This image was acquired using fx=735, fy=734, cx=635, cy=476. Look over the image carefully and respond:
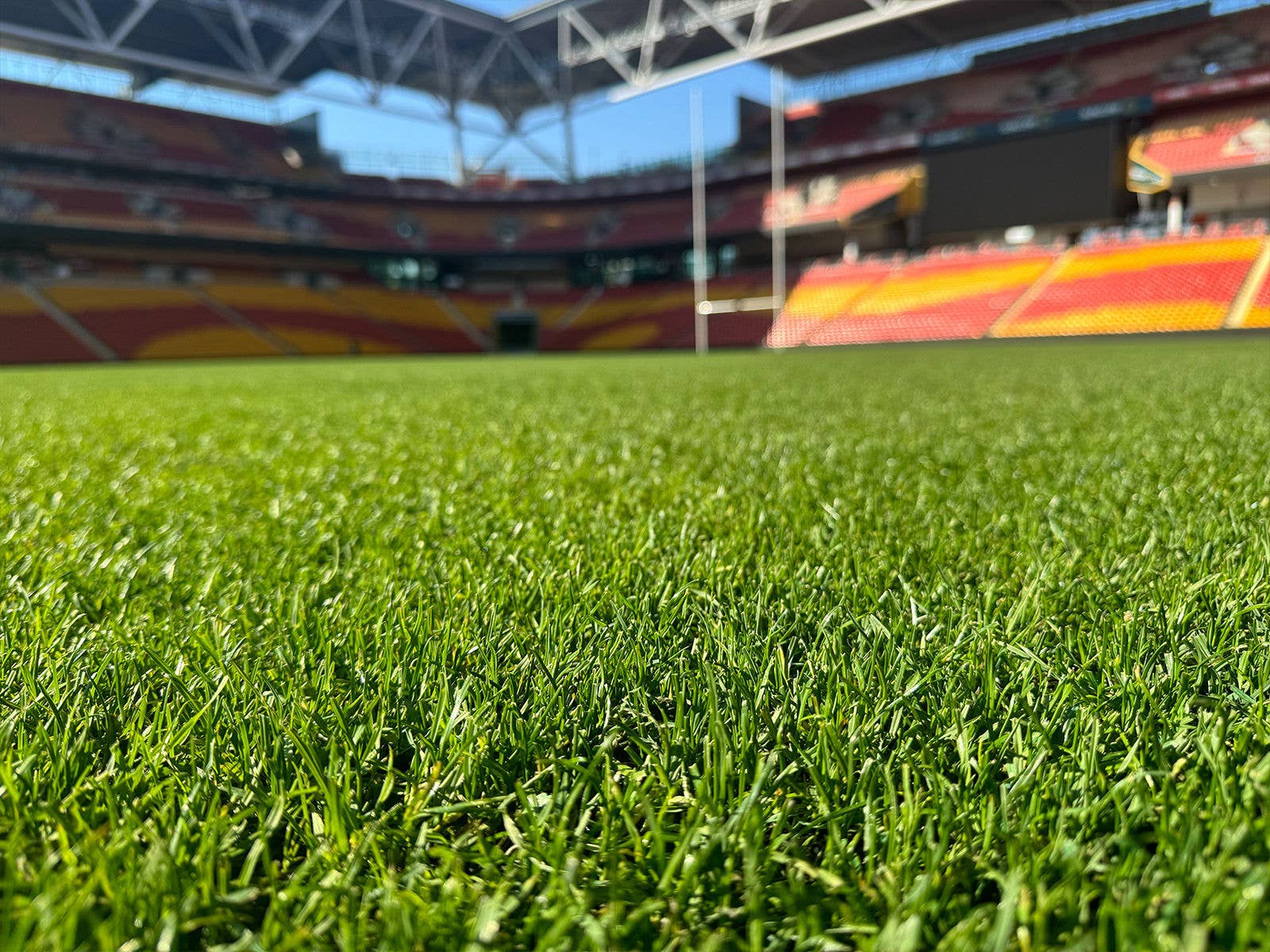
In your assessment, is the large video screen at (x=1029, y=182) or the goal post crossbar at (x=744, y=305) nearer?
the large video screen at (x=1029, y=182)

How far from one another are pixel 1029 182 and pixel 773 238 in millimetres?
8640

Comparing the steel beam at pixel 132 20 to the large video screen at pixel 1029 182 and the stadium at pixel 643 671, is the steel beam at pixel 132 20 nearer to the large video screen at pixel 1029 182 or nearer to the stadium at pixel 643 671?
the stadium at pixel 643 671

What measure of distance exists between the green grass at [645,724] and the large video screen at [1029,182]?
972 inches

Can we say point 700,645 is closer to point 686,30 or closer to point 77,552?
point 77,552

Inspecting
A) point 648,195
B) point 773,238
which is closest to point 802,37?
point 773,238

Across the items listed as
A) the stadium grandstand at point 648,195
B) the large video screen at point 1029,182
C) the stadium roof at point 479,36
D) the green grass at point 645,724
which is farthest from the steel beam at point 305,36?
the green grass at point 645,724

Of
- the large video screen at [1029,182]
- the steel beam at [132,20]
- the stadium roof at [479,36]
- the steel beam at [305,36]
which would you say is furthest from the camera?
the steel beam at [305,36]

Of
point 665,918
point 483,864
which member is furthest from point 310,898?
point 665,918

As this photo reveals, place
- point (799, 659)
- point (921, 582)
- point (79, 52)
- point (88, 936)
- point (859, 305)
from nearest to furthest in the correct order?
1. point (88, 936)
2. point (799, 659)
3. point (921, 582)
4. point (859, 305)
5. point (79, 52)

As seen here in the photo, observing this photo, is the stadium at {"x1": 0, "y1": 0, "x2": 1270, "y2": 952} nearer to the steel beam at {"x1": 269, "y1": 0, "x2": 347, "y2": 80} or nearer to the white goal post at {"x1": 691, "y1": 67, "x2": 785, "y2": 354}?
the white goal post at {"x1": 691, "y1": 67, "x2": 785, "y2": 354}

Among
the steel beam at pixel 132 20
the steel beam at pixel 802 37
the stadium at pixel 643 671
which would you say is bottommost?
the stadium at pixel 643 671

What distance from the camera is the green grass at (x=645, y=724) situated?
0.43 meters

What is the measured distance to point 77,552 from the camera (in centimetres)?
126

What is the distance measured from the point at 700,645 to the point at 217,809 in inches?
18.5
